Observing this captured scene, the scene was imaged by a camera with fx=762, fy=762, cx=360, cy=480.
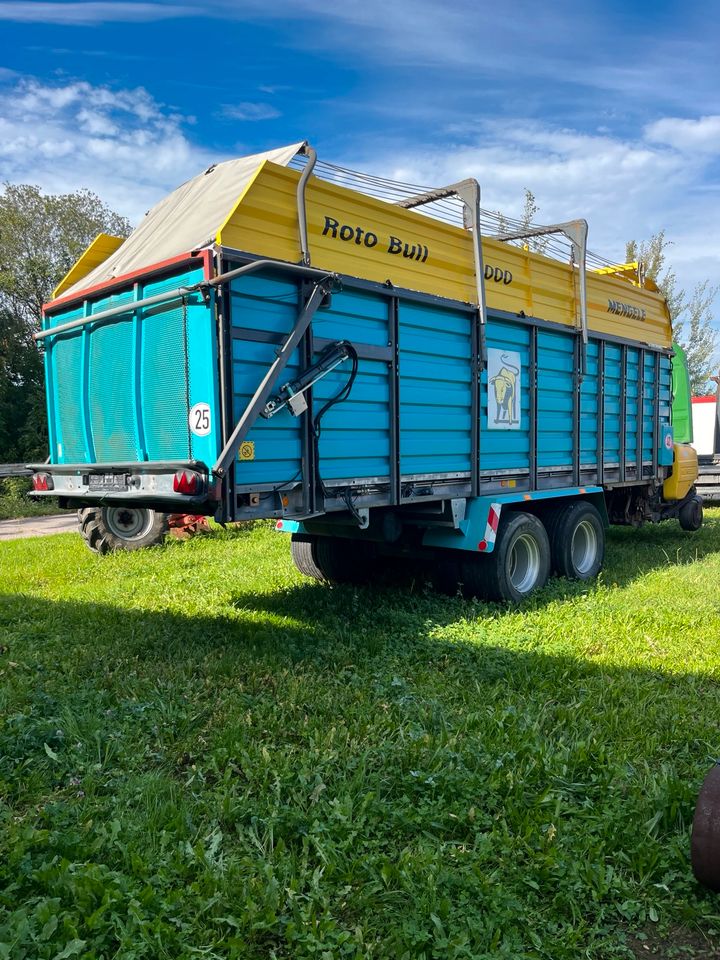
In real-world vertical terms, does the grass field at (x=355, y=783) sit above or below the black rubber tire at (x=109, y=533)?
below

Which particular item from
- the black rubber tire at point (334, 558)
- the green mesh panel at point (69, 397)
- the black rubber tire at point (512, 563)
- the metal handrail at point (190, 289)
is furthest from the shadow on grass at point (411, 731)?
the metal handrail at point (190, 289)

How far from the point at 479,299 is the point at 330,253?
1727mm

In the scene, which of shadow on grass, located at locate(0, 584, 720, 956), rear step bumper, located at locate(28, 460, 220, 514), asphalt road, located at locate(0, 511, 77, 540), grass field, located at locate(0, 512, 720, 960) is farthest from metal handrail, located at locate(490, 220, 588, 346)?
asphalt road, located at locate(0, 511, 77, 540)

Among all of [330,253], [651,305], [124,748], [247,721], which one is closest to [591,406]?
[651,305]

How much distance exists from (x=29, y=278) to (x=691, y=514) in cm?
2324

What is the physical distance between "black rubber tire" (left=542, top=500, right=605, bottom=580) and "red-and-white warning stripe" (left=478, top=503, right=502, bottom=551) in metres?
1.37

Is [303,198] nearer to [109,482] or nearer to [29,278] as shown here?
[109,482]

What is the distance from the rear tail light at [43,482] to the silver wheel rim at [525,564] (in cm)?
406

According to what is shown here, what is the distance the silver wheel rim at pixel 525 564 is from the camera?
23.5 feet

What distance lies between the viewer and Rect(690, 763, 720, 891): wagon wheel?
8.61 feet

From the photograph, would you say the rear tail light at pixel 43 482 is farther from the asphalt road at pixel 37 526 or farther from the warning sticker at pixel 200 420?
the asphalt road at pixel 37 526

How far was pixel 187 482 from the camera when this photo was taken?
4.57 meters

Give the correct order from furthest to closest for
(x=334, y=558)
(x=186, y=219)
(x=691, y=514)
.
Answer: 1. (x=691, y=514)
2. (x=334, y=558)
3. (x=186, y=219)

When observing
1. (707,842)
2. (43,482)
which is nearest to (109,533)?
(43,482)
